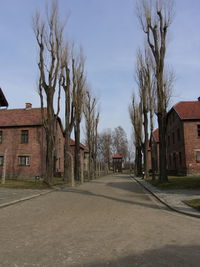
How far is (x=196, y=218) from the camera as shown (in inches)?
303

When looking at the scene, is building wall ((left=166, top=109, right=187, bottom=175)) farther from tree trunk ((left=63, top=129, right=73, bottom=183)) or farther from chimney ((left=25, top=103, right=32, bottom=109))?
chimney ((left=25, top=103, right=32, bottom=109))

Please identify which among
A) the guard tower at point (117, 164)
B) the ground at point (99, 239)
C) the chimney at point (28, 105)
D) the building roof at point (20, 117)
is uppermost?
the chimney at point (28, 105)

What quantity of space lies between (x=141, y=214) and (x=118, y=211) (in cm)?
90

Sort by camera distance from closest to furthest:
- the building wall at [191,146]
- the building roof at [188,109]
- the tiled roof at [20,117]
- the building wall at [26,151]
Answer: the building wall at [191,146]
the building wall at [26,151]
the building roof at [188,109]
the tiled roof at [20,117]

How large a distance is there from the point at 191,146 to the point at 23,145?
20.3 m

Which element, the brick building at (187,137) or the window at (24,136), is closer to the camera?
the brick building at (187,137)

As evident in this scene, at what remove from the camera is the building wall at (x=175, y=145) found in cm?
3128

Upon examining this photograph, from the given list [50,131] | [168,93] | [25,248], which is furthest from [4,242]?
[168,93]

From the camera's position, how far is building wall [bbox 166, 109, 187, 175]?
Result: 31281mm

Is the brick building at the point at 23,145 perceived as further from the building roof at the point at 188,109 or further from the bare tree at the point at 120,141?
the bare tree at the point at 120,141

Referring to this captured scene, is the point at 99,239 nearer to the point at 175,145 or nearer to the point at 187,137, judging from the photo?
the point at 187,137

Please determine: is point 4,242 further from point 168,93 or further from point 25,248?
point 168,93

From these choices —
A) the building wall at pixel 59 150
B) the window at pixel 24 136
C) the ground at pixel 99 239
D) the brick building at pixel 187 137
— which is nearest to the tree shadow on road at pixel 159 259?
the ground at pixel 99 239

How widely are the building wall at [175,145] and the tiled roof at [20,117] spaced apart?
1754 cm
